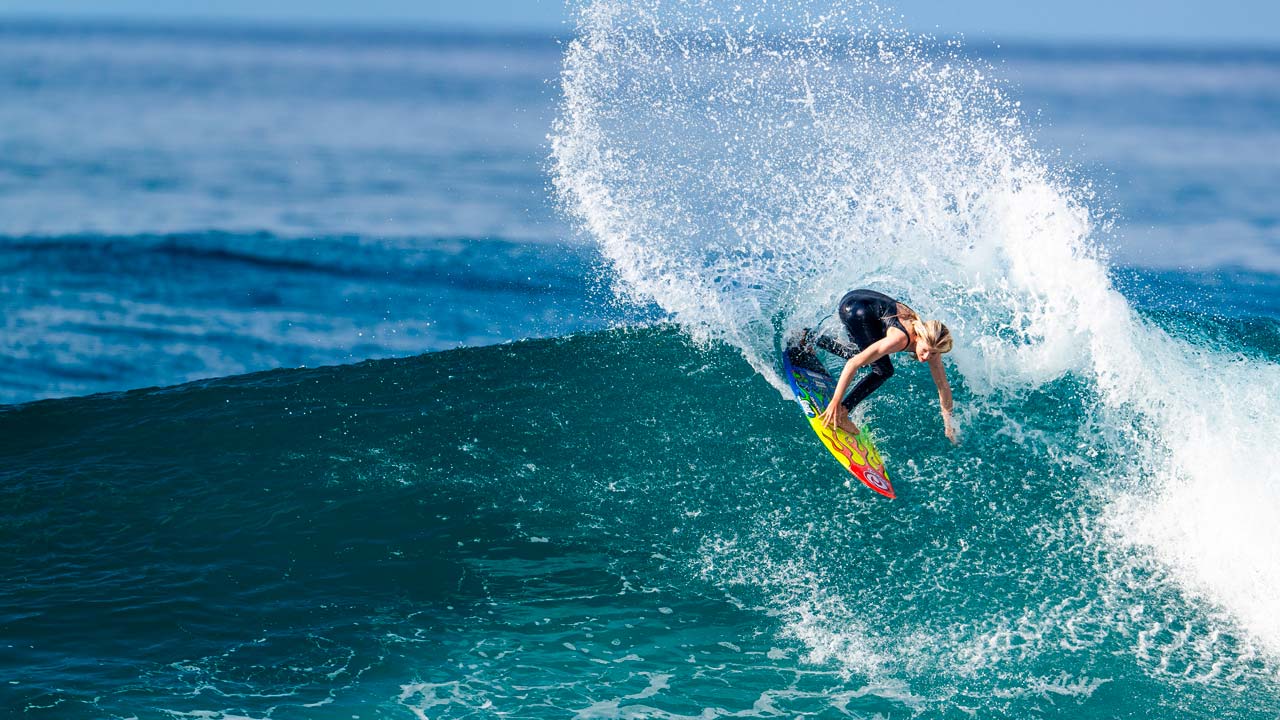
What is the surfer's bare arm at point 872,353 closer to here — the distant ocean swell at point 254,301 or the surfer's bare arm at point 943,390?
the surfer's bare arm at point 943,390

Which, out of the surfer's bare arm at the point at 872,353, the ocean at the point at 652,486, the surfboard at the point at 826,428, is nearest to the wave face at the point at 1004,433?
the ocean at the point at 652,486

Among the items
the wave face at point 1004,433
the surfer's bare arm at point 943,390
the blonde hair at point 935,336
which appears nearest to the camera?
the wave face at point 1004,433

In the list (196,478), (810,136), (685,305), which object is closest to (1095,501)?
(685,305)

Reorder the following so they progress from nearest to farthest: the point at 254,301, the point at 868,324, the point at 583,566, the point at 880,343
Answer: the point at 880,343, the point at 583,566, the point at 868,324, the point at 254,301

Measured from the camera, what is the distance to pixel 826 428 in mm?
9836

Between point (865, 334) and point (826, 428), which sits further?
point (826, 428)

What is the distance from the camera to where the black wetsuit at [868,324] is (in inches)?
369

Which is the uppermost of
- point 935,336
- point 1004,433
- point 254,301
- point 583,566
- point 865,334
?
point 254,301

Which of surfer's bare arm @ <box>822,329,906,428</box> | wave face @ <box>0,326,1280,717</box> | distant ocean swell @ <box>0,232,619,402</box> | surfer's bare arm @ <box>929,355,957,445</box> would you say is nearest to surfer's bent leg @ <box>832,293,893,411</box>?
surfer's bare arm @ <box>822,329,906,428</box>

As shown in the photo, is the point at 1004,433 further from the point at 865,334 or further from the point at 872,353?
the point at 872,353

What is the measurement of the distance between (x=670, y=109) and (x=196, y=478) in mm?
17847

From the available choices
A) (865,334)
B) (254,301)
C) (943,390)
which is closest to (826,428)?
(865,334)

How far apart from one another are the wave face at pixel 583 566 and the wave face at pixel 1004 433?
36 millimetres

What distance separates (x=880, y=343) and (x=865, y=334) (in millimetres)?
615
